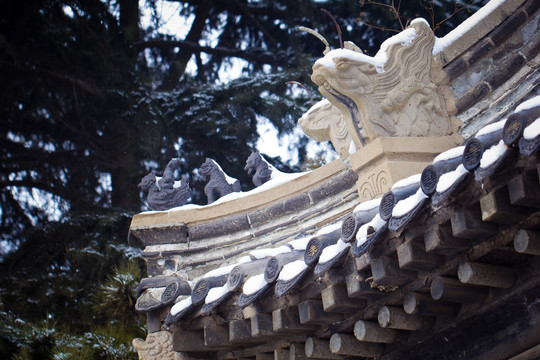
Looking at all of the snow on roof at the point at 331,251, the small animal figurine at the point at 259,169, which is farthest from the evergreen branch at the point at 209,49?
the snow on roof at the point at 331,251

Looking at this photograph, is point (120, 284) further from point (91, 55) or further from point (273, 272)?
point (273, 272)

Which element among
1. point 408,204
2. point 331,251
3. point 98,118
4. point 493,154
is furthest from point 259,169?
point 98,118

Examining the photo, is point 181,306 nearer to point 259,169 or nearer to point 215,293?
point 215,293

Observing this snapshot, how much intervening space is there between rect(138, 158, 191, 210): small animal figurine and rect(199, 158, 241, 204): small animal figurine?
22 cm

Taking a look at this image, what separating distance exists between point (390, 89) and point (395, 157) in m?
0.51

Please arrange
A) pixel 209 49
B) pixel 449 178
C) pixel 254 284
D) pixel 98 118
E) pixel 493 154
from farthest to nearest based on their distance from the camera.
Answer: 1. pixel 209 49
2. pixel 98 118
3. pixel 254 284
4. pixel 449 178
5. pixel 493 154

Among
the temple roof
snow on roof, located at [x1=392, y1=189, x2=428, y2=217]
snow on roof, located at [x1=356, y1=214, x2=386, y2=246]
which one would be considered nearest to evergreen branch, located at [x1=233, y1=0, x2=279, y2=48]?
the temple roof

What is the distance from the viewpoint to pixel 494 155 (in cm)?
308

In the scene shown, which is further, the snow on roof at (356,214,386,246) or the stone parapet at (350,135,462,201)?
the stone parapet at (350,135,462,201)

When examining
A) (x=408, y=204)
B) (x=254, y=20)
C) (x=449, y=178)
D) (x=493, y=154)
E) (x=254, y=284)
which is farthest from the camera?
(x=254, y=20)

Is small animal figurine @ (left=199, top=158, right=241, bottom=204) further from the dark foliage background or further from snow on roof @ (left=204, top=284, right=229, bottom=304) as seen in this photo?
the dark foliage background

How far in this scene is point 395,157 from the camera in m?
5.00

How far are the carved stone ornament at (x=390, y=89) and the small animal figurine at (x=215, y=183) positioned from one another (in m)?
2.30

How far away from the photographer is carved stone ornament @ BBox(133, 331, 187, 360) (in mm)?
6074
